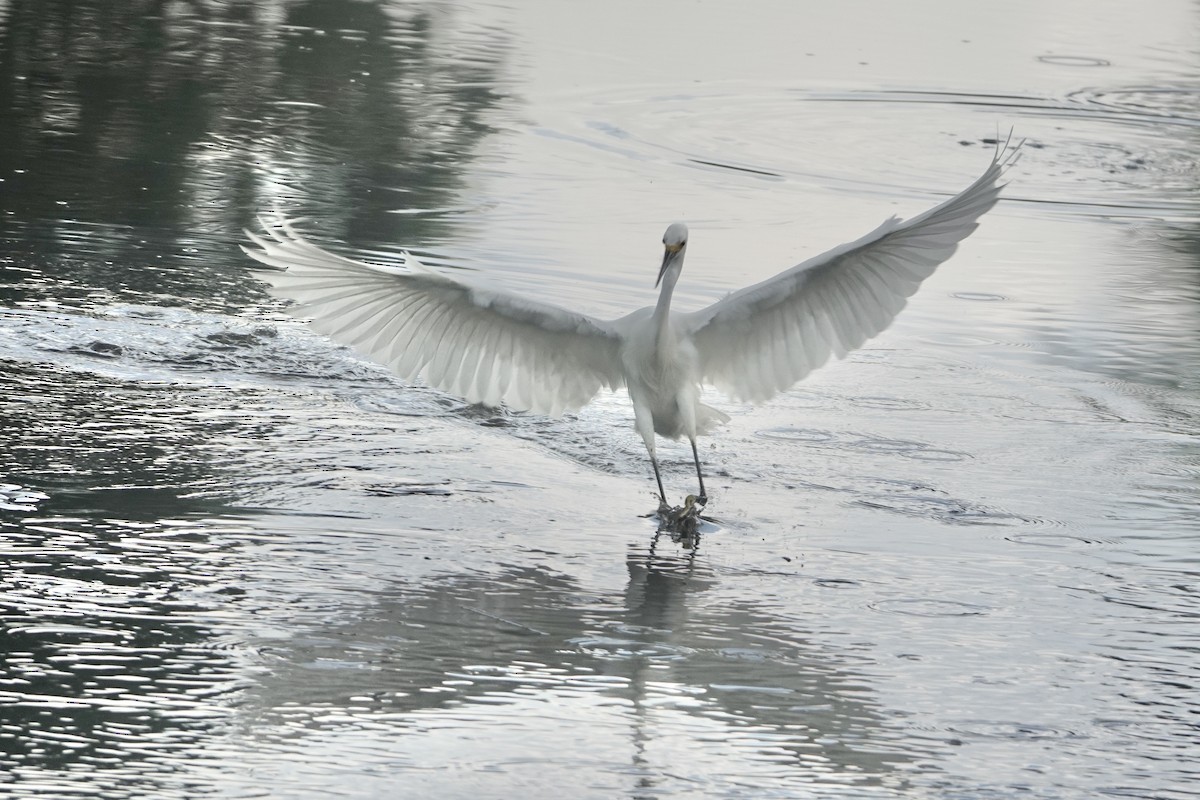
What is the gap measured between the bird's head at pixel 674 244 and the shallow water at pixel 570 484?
0.93 meters

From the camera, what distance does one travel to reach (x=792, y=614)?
18.8ft

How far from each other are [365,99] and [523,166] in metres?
2.44

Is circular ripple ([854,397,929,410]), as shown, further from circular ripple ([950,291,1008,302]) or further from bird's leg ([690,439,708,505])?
circular ripple ([950,291,1008,302])

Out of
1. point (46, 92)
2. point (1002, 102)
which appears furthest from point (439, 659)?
point (1002, 102)

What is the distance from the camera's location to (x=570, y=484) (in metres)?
7.02

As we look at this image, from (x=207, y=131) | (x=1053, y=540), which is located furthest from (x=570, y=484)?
(x=207, y=131)

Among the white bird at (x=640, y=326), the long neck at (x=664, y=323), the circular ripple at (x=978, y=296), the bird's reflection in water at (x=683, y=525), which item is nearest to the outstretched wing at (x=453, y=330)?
the white bird at (x=640, y=326)

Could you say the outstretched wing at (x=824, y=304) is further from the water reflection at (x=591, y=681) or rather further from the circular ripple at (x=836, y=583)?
the water reflection at (x=591, y=681)

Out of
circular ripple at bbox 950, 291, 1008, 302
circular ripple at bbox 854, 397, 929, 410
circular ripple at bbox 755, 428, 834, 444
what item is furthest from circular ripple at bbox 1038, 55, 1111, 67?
circular ripple at bbox 755, 428, 834, 444

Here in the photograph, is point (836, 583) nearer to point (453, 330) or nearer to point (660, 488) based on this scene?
point (660, 488)

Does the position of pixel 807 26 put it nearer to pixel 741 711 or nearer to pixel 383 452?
pixel 383 452

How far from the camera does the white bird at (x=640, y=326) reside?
22.8 feet

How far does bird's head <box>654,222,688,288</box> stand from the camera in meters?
7.06

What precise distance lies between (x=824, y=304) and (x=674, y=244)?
68 cm
